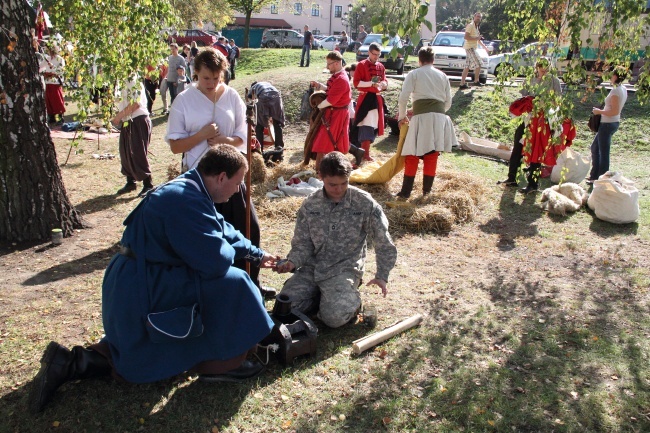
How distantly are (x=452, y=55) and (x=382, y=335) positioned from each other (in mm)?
14909

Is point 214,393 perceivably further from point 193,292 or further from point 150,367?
point 193,292

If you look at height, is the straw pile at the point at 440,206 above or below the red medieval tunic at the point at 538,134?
below

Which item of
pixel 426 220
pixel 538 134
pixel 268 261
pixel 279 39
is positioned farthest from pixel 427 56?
pixel 279 39

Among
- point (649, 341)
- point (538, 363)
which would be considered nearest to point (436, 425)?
point (538, 363)

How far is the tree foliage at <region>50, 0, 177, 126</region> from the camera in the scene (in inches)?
195

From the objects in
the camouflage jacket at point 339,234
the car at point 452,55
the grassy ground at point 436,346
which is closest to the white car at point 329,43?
the car at point 452,55

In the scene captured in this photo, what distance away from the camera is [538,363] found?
369cm

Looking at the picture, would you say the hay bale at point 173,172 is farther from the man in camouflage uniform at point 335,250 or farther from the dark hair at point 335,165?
the dark hair at point 335,165

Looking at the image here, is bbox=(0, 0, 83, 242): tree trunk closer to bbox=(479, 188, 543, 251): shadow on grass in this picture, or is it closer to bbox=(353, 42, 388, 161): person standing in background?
bbox=(479, 188, 543, 251): shadow on grass

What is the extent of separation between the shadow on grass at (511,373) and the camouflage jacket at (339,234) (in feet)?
2.20

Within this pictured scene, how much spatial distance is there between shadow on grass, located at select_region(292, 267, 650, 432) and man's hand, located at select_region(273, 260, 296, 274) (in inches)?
32.1

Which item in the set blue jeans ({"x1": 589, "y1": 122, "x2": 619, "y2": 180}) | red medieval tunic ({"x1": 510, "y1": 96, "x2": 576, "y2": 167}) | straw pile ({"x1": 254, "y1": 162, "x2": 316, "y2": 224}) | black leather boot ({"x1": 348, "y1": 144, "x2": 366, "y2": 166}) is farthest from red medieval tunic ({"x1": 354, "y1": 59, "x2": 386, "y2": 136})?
blue jeans ({"x1": 589, "y1": 122, "x2": 619, "y2": 180})

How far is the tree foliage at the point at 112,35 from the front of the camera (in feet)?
16.2

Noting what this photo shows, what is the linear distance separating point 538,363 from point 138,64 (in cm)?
429
